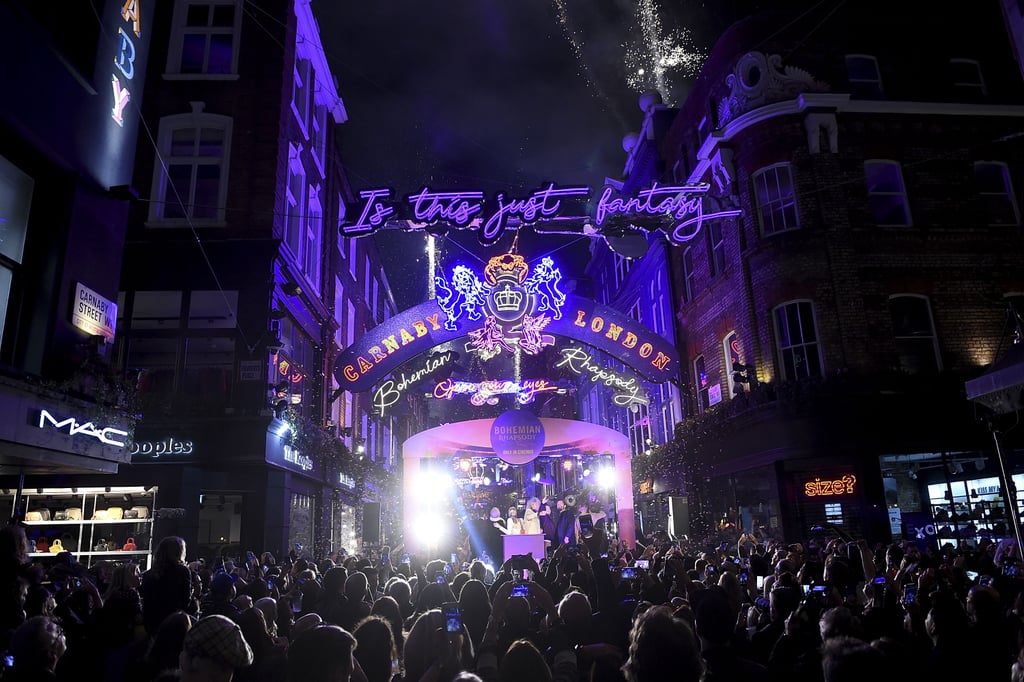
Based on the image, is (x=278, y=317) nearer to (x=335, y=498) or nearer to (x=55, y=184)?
(x=55, y=184)

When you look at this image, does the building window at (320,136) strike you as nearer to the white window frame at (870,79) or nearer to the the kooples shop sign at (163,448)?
the the kooples shop sign at (163,448)

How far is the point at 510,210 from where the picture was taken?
60.7ft

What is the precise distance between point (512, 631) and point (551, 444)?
18662mm

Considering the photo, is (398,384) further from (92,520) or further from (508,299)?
(92,520)

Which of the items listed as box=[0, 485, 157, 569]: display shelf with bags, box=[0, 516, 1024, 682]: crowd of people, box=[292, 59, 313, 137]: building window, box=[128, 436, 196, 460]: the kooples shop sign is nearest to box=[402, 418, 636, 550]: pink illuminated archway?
box=[128, 436, 196, 460]: the kooples shop sign

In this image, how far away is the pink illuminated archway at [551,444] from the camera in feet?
76.4

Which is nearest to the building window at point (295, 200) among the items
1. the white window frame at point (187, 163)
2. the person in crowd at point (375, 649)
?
the white window frame at point (187, 163)

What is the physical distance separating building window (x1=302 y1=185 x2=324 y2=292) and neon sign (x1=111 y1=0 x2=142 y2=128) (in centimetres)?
1033

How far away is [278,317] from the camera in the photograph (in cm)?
1803

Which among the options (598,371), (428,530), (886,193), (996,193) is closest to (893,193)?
(886,193)

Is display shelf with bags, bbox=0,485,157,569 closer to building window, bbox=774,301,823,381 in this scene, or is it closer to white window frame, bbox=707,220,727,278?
building window, bbox=774,301,823,381

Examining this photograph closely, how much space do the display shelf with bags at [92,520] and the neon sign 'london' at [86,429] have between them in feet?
19.7

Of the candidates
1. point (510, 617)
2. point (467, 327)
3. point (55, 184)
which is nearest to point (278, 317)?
point (467, 327)

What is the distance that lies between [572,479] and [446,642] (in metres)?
42.3
